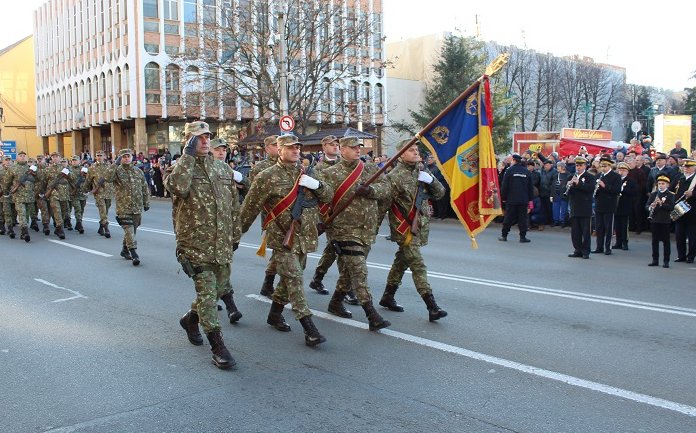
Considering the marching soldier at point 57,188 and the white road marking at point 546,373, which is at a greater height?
the marching soldier at point 57,188

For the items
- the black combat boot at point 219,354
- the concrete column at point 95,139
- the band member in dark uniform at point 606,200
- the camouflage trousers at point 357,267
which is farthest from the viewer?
the concrete column at point 95,139

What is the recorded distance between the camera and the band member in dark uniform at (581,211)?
12.3 m

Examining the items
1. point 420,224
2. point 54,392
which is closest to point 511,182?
point 420,224

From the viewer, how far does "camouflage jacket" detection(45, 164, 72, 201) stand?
16234 mm

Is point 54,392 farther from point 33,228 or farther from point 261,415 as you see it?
point 33,228

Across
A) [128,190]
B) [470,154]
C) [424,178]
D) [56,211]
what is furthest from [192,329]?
[56,211]

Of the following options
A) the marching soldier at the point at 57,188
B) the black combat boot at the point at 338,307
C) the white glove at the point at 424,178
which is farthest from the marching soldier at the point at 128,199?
the white glove at the point at 424,178

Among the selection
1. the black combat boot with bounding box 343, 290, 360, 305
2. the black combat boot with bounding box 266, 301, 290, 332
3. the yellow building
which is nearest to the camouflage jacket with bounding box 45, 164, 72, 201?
the black combat boot with bounding box 343, 290, 360, 305

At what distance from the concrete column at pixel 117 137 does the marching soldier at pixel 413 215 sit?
45045 mm

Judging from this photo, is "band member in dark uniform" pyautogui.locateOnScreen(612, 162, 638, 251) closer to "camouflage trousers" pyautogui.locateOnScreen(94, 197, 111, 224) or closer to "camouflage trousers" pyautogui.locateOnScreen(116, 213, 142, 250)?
"camouflage trousers" pyautogui.locateOnScreen(116, 213, 142, 250)

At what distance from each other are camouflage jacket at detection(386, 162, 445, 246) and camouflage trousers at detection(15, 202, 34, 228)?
11216 millimetres

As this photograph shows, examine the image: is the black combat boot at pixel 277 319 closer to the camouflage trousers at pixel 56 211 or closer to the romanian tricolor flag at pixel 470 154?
the romanian tricolor flag at pixel 470 154

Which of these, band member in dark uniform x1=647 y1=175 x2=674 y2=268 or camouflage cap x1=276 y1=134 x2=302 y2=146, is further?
band member in dark uniform x1=647 y1=175 x2=674 y2=268

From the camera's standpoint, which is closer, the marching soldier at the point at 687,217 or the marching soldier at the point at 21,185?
the marching soldier at the point at 687,217
